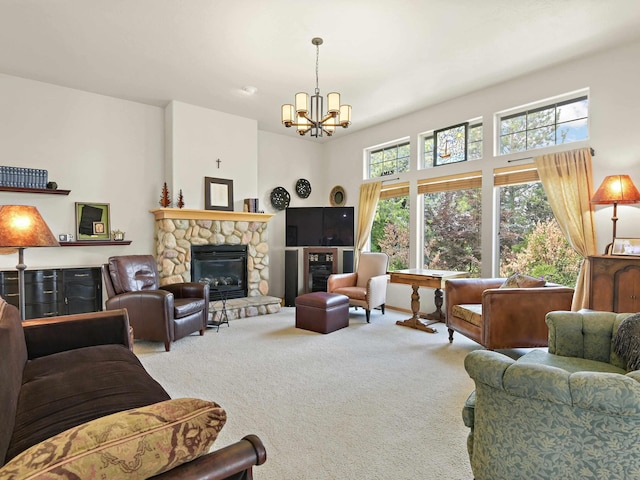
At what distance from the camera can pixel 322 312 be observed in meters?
4.37

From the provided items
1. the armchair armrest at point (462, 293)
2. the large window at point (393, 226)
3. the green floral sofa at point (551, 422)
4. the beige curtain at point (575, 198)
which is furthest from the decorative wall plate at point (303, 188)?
the green floral sofa at point (551, 422)

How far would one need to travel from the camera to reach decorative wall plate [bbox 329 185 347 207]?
269 inches

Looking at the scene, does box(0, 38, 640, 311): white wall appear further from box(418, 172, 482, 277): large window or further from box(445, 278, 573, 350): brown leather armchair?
box(445, 278, 573, 350): brown leather armchair

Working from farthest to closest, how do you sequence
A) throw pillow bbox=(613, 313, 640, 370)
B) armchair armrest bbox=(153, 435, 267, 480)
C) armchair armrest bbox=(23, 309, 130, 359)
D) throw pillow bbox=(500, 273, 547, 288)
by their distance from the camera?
throw pillow bbox=(500, 273, 547, 288)
armchair armrest bbox=(23, 309, 130, 359)
throw pillow bbox=(613, 313, 640, 370)
armchair armrest bbox=(153, 435, 267, 480)

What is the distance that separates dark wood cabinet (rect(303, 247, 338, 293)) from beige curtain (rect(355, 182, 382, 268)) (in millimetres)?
512

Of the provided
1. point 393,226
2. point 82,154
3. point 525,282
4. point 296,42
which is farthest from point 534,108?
point 82,154

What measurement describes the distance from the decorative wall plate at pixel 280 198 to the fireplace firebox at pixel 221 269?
1163mm

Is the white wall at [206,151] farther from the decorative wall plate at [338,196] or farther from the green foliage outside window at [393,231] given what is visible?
the green foliage outside window at [393,231]

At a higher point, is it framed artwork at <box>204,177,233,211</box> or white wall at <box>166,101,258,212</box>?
white wall at <box>166,101,258,212</box>

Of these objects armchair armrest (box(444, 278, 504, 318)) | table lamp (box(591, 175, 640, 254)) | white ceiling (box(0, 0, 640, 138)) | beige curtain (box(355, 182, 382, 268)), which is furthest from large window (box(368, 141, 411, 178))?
table lamp (box(591, 175, 640, 254))

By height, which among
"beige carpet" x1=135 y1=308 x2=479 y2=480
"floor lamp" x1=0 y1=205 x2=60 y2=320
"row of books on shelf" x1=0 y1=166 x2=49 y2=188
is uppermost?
"row of books on shelf" x1=0 y1=166 x2=49 y2=188

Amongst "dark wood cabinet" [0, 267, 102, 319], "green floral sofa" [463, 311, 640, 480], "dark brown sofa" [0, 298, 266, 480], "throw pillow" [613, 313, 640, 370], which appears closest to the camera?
"dark brown sofa" [0, 298, 266, 480]

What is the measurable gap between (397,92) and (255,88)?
6.20ft

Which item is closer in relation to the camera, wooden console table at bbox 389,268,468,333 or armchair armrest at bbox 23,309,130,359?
armchair armrest at bbox 23,309,130,359
